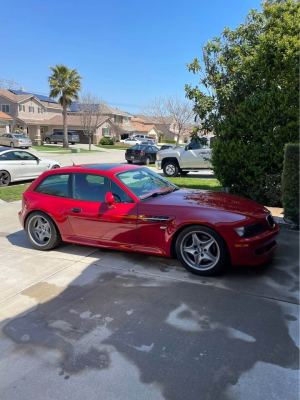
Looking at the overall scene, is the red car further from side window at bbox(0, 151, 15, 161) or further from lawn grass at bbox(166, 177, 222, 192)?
side window at bbox(0, 151, 15, 161)

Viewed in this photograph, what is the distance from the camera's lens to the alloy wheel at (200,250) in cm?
405

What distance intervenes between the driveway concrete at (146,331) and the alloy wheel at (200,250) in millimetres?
206

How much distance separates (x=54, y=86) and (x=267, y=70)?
34995mm

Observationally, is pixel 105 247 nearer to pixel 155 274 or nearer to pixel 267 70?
pixel 155 274

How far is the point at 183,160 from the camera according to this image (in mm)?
15172

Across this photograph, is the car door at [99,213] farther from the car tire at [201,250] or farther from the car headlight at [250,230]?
the car headlight at [250,230]

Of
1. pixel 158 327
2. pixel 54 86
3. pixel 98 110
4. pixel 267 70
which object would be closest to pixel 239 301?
pixel 158 327

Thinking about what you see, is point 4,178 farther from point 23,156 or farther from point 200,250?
point 200,250

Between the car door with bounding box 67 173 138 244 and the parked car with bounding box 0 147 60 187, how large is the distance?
320 inches

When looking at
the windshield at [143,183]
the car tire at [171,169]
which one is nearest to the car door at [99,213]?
the windshield at [143,183]

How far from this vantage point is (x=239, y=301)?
352 cm

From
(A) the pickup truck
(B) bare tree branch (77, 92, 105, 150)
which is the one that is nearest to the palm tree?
(B) bare tree branch (77, 92, 105, 150)

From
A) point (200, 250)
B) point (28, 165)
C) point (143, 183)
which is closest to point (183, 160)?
point (28, 165)

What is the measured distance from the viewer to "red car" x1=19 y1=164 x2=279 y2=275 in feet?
13.0
